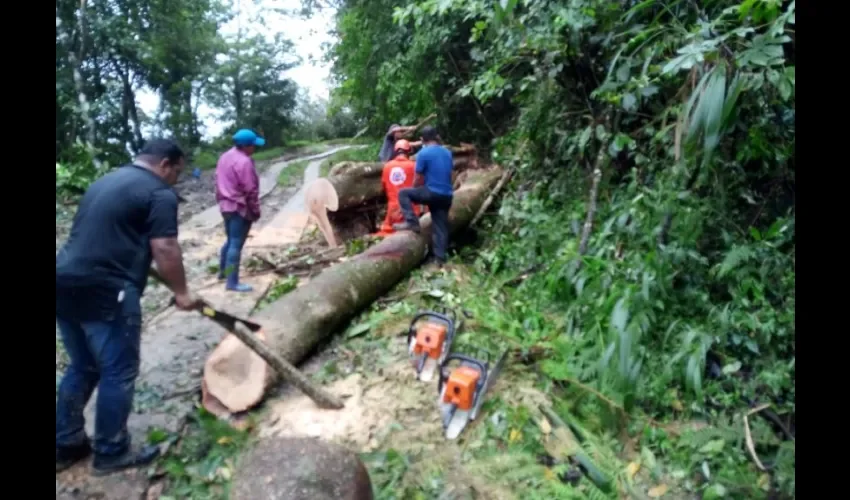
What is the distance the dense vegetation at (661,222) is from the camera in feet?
9.14

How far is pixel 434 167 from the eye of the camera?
5488mm

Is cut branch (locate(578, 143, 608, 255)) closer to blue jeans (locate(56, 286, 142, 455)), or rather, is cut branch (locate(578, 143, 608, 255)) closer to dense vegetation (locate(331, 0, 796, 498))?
dense vegetation (locate(331, 0, 796, 498))

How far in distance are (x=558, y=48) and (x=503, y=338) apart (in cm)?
265

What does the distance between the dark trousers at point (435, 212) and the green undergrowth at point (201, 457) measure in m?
2.84

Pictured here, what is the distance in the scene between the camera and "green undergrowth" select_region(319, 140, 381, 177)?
394 inches

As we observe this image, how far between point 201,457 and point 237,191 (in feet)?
8.31

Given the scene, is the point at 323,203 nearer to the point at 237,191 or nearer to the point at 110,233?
the point at 237,191

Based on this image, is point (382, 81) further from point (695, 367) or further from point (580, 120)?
point (695, 367)

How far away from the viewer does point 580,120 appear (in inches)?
219

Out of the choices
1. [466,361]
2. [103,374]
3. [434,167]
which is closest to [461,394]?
[466,361]

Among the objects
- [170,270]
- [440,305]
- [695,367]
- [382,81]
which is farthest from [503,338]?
[382,81]

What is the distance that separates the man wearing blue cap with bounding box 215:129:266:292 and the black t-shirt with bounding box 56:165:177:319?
2240mm

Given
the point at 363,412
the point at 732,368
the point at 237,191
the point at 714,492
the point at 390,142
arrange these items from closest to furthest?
1. the point at 714,492
2. the point at 732,368
3. the point at 363,412
4. the point at 237,191
5. the point at 390,142
